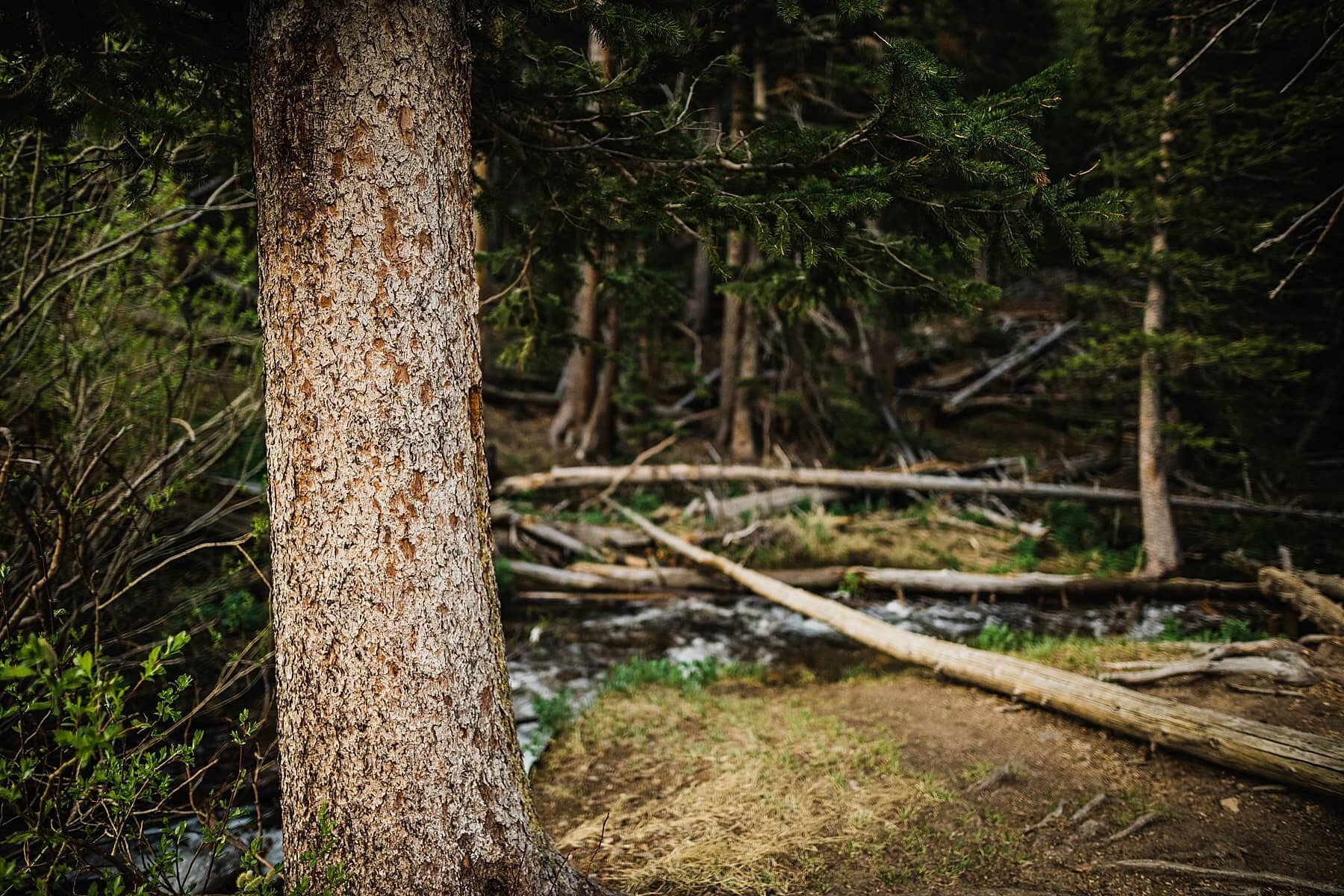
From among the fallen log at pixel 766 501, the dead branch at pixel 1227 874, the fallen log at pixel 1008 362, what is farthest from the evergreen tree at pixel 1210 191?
the fallen log at pixel 1008 362

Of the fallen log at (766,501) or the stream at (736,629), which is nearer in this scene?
the stream at (736,629)

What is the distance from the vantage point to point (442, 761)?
2367 millimetres

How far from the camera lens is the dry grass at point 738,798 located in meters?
3.21

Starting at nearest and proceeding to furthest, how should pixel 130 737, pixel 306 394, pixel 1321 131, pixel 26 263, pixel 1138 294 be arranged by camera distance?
pixel 306 394
pixel 26 263
pixel 130 737
pixel 1321 131
pixel 1138 294

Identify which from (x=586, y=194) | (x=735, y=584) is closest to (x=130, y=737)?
(x=586, y=194)

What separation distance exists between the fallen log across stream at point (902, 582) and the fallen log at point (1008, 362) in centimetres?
949

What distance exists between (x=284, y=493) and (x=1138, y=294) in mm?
10421

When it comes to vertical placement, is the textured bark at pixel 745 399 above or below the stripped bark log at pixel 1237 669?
above

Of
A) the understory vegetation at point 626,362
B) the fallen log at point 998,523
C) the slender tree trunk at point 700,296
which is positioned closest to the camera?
the understory vegetation at point 626,362

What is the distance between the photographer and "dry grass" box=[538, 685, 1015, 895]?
3205 mm

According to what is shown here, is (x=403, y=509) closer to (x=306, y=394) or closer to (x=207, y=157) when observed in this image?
(x=306, y=394)

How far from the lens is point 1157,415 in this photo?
8023mm

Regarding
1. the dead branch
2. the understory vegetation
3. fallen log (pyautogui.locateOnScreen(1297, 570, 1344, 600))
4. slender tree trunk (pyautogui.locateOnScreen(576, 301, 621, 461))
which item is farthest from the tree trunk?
the dead branch

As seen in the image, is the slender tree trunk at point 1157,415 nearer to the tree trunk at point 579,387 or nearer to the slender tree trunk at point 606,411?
the slender tree trunk at point 606,411
